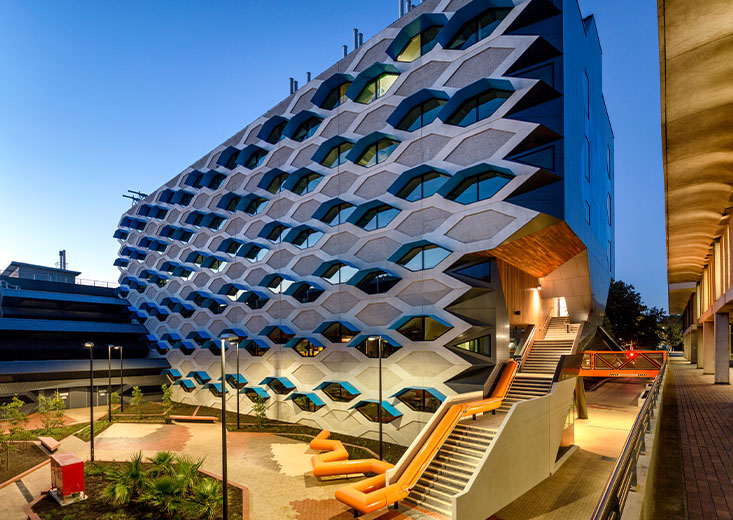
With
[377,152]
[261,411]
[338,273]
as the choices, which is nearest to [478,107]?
[377,152]

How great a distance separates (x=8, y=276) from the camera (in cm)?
4969

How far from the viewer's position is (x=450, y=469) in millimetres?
17359

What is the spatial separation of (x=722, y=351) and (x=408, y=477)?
20.6m

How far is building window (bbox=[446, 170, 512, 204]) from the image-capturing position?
23.1 metres

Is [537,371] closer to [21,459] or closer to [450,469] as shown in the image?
[450,469]

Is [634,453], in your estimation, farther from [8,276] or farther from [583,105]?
[8,276]

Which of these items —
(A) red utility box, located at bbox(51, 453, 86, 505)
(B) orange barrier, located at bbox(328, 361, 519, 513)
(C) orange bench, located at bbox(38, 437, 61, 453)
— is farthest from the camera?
(C) orange bench, located at bbox(38, 437, 61, 453)

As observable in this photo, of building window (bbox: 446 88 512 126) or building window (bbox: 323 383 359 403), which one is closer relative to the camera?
building window (bbox: 446 88 512 126)

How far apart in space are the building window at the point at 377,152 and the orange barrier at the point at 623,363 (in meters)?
18.0

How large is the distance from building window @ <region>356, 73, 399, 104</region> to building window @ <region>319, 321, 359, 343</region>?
51.5ft

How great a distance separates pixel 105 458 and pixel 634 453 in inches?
1038

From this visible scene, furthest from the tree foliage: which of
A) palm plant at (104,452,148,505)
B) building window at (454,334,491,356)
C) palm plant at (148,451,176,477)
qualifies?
palm plant at (104,452,148,505)

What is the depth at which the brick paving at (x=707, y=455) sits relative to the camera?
6.43 metres

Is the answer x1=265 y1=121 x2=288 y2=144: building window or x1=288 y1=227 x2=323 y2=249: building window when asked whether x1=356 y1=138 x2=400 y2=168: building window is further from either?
x1=265 y1=121 x2=288 y2=144: building window
